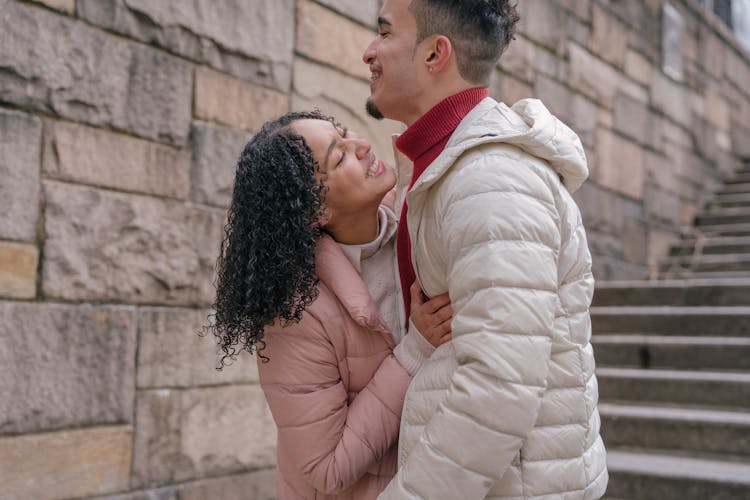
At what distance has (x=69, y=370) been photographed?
101 inches

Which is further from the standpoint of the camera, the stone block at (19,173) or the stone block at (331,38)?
the stone block at (331,38)

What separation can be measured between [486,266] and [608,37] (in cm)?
548

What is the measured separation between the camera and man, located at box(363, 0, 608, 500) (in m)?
1.27

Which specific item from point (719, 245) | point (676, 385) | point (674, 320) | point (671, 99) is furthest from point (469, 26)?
point (671, 99)

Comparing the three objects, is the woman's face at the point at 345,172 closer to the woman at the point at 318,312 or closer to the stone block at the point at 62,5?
the woman at the point at 318,312

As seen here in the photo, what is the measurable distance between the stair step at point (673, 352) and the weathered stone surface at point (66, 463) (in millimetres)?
2648

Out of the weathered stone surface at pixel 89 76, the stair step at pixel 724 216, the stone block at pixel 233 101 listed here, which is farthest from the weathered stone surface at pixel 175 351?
the stair step at pixel 724 216

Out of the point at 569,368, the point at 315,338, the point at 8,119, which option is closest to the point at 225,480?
the point at 8,119

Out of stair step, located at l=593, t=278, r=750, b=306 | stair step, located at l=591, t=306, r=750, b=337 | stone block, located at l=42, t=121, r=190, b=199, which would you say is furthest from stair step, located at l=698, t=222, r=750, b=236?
stone block, located at l=42, t=121, r=190, b=199

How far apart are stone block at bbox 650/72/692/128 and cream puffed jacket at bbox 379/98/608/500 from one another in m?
5.86

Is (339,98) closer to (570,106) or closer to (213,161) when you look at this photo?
(213,161)

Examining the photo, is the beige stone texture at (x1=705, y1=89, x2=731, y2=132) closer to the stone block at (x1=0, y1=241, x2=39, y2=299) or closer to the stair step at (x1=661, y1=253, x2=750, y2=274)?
the stair step at (x1=661, y1=253, x2=750, y2=274)

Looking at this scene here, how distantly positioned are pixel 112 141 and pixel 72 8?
43 cm

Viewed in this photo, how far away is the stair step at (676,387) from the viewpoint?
A: 381cm
